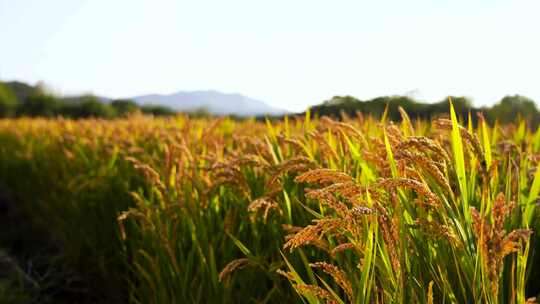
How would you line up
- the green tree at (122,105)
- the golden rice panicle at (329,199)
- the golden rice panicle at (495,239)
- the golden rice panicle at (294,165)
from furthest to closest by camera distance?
the green tree at (122,105), the golden rice panicle at (294,165), the golden rice panicle at (329,199), the golden rice panicle at (495,239)

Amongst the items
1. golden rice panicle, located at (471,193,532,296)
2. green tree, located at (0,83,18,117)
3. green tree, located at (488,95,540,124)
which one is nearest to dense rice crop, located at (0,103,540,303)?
golden rice panicle, located at (471,193,532,296)

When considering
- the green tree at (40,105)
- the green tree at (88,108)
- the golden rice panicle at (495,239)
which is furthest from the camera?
the green tree at (40,105)

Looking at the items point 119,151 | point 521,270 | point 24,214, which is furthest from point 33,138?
point 521,270

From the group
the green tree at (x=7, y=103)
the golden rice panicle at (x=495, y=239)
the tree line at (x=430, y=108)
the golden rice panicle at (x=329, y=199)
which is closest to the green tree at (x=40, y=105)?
the green tree at (x=7, y=103)

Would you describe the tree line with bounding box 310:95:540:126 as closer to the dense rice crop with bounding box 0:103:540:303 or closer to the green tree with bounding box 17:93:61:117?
the dense rice crop with bounding box 0:103:540:303

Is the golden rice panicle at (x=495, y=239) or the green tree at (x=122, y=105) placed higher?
the golden rice panicle at (x=495, y=239)

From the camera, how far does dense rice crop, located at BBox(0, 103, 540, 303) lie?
1.27m

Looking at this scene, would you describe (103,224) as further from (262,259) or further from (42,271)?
(262,259)

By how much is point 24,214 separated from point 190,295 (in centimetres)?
575

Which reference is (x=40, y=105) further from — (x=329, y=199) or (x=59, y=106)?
(x=329, y=199)

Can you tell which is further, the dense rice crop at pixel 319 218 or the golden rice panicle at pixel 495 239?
the dense rice crop at pixel 319 218

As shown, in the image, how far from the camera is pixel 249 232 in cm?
243

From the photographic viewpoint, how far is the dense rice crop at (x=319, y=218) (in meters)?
1.27

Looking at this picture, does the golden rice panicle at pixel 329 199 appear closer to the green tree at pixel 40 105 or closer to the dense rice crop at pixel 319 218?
the dense rice crop at pixel 319 218
